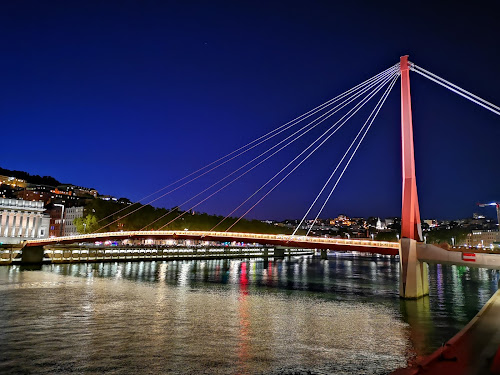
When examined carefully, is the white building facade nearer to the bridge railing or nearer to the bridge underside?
the bridge railing

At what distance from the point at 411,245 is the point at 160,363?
20140 mm

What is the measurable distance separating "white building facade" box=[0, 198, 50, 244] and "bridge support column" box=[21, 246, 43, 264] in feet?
99.8

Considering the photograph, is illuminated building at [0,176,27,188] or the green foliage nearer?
the green foliage

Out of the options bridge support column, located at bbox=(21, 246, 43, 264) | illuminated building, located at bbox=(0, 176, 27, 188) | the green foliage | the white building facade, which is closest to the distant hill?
illuminated building, located at bbox=(0, 176, 27, 188)

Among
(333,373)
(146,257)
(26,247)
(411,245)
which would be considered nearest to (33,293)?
(333,373)

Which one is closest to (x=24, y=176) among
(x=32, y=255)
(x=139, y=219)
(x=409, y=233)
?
(x=139, y=219)

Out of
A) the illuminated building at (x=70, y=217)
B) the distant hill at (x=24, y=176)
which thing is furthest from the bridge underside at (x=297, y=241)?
the distant hill at (x=24, y=176)

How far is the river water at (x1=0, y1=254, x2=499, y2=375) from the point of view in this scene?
13383 millimetres

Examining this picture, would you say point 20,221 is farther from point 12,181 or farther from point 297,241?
point 12,181

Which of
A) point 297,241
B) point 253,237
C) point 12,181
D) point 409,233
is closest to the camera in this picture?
point 409,233

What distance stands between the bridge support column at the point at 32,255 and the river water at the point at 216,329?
24293 mm

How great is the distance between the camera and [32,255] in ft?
182

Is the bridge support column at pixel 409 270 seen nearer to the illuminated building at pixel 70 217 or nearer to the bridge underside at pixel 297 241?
the bridge underside at pixel 297 241

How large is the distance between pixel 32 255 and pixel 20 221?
126 feet
